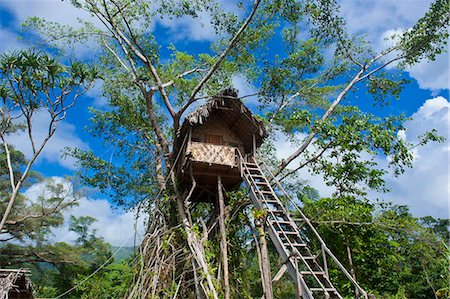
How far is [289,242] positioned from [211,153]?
3097 millimetres

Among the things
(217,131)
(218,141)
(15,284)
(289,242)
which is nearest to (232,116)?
(217,131)

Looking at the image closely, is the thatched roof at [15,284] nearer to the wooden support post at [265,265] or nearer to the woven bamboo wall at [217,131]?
the woven bamboo wall at [217,131]

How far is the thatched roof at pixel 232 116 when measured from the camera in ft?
29.7

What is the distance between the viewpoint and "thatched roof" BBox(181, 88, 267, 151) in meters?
9.04

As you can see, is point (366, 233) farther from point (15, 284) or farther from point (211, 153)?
point (15, 284)

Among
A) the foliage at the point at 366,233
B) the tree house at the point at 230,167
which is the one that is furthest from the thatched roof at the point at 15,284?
the foliage at the point at 366,233

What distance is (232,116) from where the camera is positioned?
9742 millimetres

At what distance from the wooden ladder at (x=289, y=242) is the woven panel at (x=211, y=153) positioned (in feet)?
1.13

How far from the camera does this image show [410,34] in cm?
1130

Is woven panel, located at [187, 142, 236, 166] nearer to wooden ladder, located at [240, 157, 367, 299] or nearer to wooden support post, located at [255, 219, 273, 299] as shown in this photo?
wooden ladder, located at [240, 157, 367, 299]

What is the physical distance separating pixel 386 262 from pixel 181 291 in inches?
313

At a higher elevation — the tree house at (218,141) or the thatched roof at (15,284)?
the tree house at (218,141)

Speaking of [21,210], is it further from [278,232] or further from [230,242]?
[278,232]

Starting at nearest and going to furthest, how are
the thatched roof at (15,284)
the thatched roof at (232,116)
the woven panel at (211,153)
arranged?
1. the woven panel at (211,153)
2. the thatched roof at (232,116)
3. the thatched roof at (15,284)
